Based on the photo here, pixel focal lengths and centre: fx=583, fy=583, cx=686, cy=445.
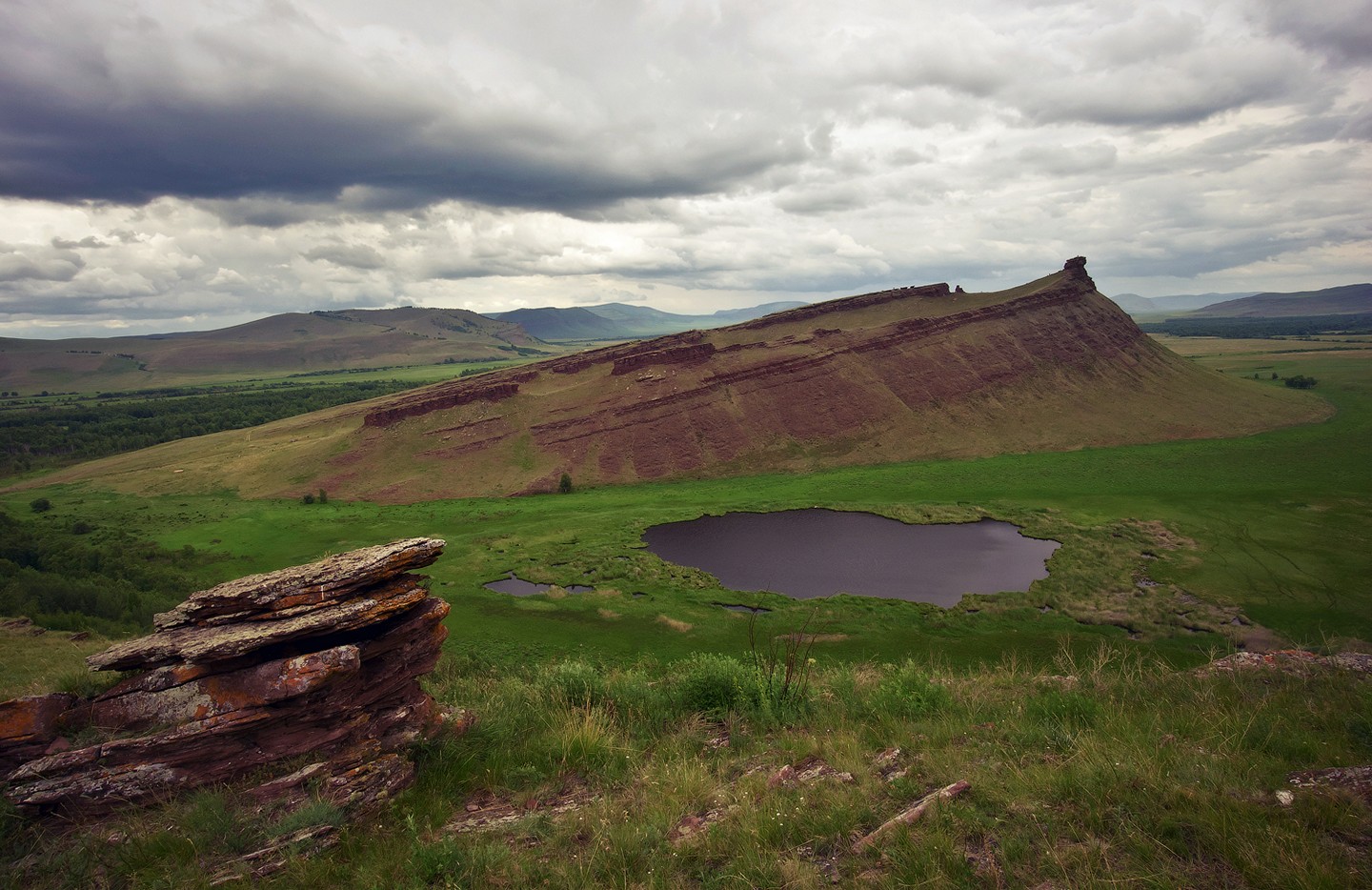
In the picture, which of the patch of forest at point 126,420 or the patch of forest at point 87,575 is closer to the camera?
the patch of forest at point 87,575

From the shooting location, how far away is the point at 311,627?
9.30 metres

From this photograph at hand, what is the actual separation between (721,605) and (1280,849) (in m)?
29.9

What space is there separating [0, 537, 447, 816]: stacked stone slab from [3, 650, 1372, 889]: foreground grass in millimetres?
569

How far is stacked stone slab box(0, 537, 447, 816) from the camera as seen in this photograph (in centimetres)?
831

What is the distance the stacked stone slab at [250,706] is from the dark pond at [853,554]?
27.6 metres

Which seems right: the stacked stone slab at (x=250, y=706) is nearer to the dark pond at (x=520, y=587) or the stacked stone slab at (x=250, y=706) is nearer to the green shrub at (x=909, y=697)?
the green shrub at (x=909, y=697)

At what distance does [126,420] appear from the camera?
137 metres

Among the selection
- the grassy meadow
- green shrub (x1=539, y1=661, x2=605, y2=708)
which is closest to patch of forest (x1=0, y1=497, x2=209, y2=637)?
the grassy meadow

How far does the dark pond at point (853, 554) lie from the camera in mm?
35594

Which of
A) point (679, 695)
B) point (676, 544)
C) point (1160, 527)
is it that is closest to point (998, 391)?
point (1160, 527)

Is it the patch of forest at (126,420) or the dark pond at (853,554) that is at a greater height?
the patch of forest at (126,420)

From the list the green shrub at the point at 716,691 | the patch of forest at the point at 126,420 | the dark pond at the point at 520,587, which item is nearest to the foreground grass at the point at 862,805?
the green shrub at the point at 716,691

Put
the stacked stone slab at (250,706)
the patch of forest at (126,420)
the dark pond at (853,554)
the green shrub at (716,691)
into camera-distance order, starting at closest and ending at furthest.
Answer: the stacked stone slab at (250,706), the green shrub at (716,691), the dark pond at (853,554), the patch of forest at (126,420)

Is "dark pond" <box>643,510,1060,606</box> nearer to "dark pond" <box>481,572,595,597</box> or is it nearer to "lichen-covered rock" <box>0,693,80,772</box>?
"dark pond" <box>481,572,595,597</box>
